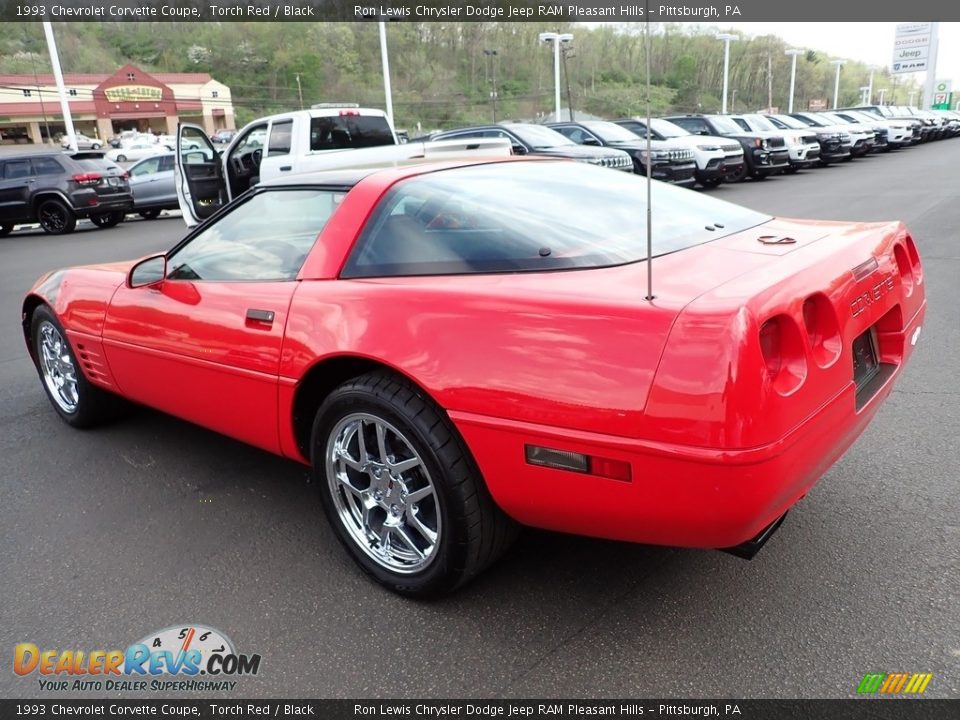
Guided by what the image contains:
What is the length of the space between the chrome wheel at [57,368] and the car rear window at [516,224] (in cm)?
234

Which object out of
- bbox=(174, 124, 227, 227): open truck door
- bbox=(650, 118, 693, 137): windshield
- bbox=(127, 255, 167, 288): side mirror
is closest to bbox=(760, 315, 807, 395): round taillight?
bbox=(127, 255, 167, 288): side mirror

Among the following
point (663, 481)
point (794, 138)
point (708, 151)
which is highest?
point (663, 481)

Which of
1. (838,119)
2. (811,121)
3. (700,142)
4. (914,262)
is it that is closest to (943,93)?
(838,119)

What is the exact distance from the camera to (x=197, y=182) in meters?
11.4

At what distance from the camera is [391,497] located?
251cm

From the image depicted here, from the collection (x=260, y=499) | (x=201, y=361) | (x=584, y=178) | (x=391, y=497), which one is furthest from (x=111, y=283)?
(x=584, y=178)

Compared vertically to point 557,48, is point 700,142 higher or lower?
lower

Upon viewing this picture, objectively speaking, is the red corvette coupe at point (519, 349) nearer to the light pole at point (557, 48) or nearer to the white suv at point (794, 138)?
the white suv at point (794, 138)

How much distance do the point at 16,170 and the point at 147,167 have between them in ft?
10.7

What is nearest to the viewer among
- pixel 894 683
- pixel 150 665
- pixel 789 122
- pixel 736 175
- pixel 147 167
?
pixel 894 683

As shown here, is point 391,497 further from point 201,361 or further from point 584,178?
point 584,178

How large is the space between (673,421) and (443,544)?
868mm

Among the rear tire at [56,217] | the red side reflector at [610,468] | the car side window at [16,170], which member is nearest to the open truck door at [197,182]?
the rear tire at [56,217]

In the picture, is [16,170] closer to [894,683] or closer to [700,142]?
[700,142]
